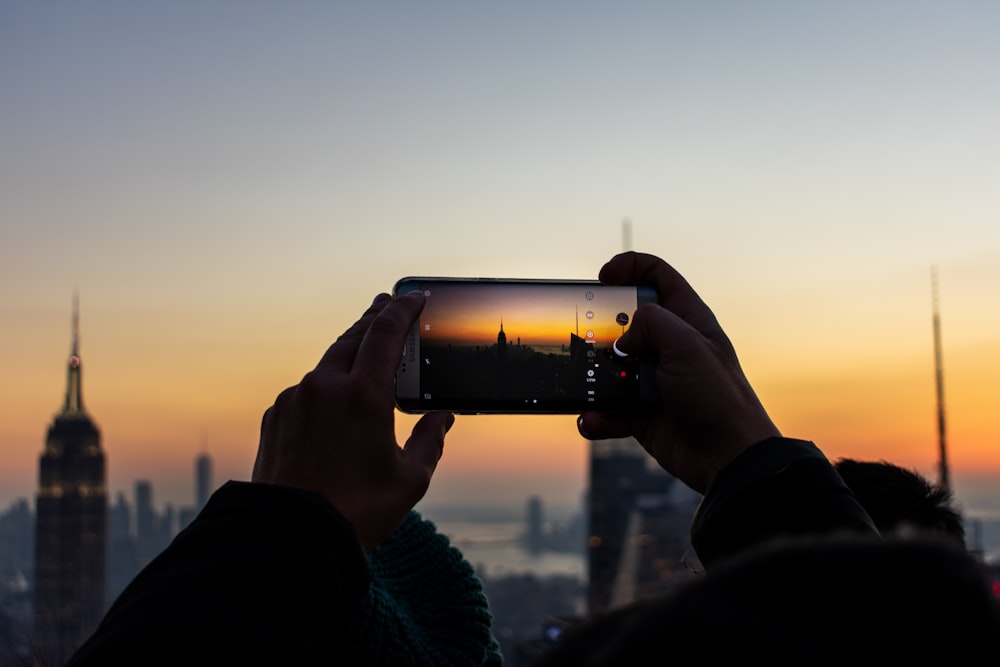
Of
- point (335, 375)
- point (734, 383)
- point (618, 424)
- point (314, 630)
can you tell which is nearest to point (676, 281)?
point (618, 424)

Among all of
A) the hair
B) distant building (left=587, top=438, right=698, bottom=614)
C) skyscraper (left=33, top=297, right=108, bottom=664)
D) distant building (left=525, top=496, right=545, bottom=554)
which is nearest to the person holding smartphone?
the hair

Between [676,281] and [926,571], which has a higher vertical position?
[676,281]

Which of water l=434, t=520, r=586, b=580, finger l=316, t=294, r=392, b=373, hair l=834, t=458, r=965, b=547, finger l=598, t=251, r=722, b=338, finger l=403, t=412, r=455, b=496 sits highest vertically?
finger l=598, t=251, r=722, b=338

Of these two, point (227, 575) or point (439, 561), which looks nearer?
point (227, 575)

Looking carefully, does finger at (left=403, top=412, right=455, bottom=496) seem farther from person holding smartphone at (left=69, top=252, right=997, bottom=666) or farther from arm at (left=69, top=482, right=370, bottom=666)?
arm at (left=69, top=482, right=370, bottom=666)

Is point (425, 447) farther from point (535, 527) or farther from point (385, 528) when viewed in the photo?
point (535, 527)

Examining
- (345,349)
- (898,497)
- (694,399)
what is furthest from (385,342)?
(898,497)

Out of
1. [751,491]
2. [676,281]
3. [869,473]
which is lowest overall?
[869,473]

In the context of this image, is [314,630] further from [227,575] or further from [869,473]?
[869,473]
